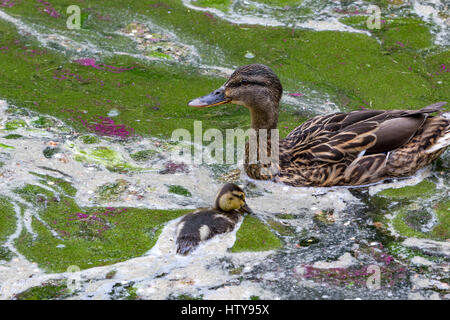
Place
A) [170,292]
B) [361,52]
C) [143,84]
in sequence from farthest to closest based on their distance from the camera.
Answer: [361,52], [143,84], [170,292]

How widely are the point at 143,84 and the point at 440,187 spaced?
354 cm

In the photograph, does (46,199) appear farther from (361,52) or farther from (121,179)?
(361,52)

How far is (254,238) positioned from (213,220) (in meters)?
0.36

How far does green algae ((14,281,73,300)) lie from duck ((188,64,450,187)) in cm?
244

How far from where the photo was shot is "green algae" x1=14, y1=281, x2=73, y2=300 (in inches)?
168

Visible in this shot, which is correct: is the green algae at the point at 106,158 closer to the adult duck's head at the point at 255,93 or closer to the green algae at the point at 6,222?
the adult duck's head at the point at 255,93

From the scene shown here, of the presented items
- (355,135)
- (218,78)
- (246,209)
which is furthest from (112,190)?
(218,78)

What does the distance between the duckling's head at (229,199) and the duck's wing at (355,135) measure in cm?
97

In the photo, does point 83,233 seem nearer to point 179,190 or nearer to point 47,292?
point 47,292

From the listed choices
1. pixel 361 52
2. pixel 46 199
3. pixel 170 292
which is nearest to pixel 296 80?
pixel 361 52

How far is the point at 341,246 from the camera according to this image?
16.4ft

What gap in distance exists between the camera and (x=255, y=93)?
6.29 meters

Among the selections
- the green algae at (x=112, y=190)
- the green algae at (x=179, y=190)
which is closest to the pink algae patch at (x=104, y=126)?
the green algae at (x=112, y=190)

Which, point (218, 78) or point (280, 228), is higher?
point (218, 78)
